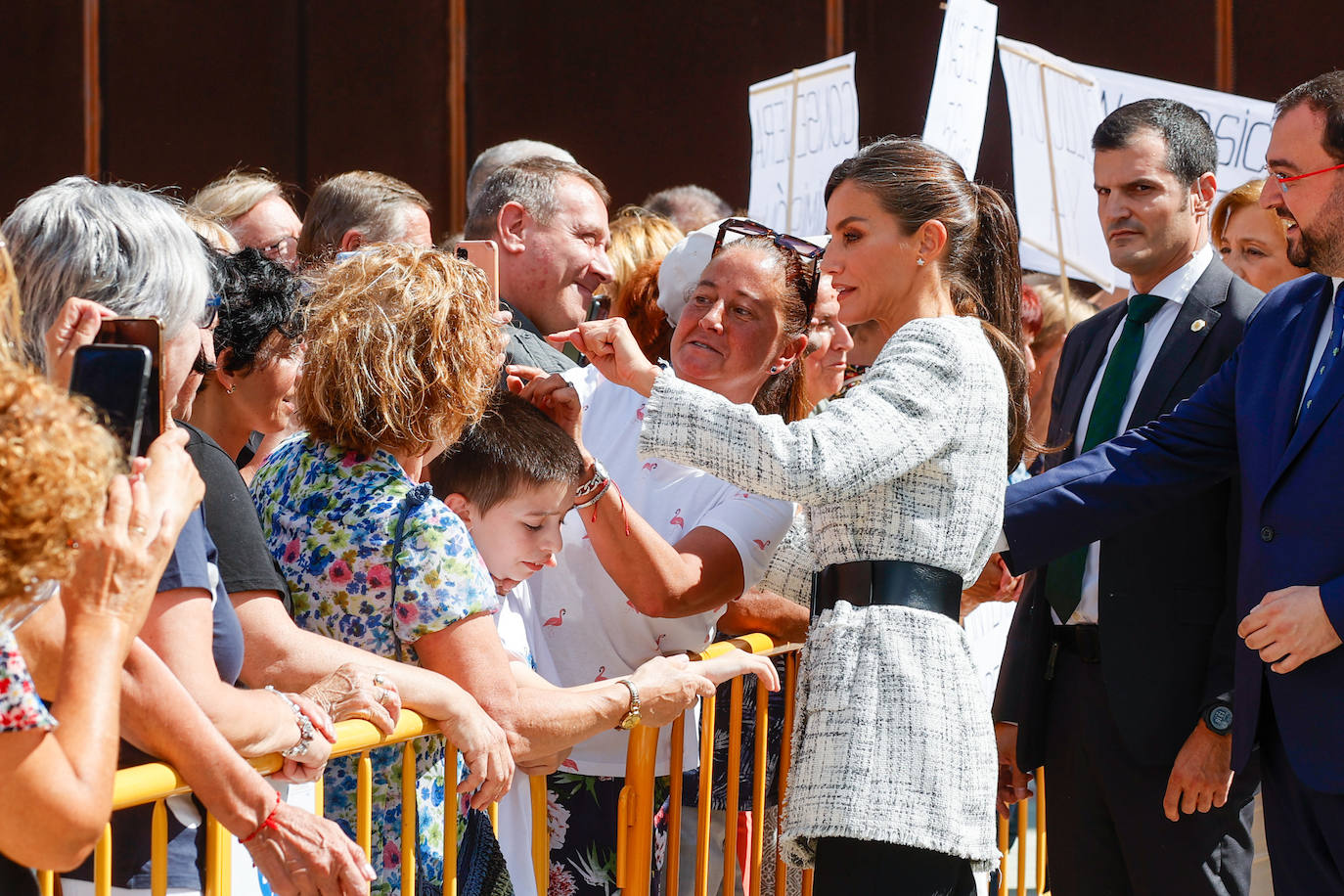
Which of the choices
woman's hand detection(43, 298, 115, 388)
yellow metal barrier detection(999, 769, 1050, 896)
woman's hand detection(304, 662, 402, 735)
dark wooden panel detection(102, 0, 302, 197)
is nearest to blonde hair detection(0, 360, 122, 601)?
woman's hand detection(43, 298, 115, 388)

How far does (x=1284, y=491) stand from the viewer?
2.62 metres

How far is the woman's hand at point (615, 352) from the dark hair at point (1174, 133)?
5.60ft

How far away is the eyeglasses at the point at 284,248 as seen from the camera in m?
4.25

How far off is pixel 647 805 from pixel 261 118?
5955 mm

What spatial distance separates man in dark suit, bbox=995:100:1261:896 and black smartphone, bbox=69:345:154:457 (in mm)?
2183

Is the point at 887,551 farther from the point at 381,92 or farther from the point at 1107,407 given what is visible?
the point at 381,92

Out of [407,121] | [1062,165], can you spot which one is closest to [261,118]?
[407,121]

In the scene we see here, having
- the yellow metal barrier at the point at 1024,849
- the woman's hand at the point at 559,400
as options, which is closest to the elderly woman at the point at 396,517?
the woman's hand at the point at 559,400

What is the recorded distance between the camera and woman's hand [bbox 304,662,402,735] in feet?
6.33

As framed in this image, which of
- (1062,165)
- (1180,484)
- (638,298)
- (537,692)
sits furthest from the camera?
(1062,165)

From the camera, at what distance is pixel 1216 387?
2938 mm

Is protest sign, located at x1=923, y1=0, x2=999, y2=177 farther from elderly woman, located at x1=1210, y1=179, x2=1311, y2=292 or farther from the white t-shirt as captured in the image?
the white t-shirt

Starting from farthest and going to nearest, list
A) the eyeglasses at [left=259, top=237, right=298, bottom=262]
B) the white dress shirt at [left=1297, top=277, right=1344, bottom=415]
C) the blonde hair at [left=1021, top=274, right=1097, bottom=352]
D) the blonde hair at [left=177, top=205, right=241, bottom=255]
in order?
the blonde hair at [left=1021, top=274, right=1097, bottom=352] < the eyeglasses at [left=259, top=237, right=298, bottom=262] < the blonde hair at [left=177, top=205, right=241, bottom=255] < the white dress shirt at [left=1297, top=277, right=1344, bottom=415]

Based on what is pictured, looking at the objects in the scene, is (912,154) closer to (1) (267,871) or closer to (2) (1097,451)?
(2) (1097,451)
